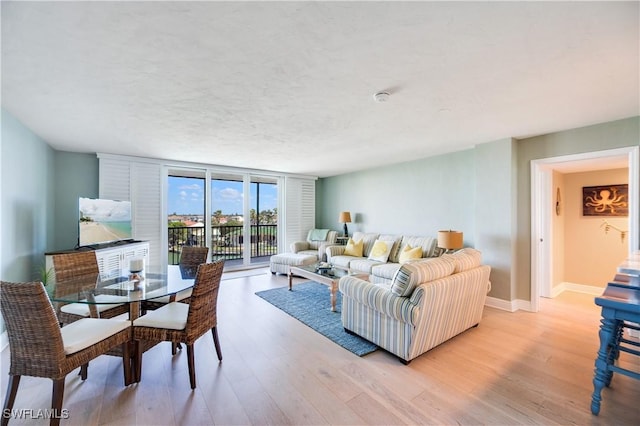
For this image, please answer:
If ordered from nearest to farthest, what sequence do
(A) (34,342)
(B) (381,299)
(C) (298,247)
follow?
(A) (34,342) < (B) (381,299) < (C) (298,247)

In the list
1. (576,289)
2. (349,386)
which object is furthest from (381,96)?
(576,289)

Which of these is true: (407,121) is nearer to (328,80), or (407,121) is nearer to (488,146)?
(328,80)

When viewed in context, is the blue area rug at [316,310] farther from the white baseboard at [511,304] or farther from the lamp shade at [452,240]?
the white baseboard at [511,304]

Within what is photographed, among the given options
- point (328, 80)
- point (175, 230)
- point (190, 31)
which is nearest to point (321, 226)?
point (175, 230)

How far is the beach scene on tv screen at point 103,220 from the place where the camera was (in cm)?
385

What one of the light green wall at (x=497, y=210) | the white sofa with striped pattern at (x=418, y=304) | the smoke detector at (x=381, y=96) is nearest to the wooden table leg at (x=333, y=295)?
the white sofa with striped pattern at (x=418, y=304)

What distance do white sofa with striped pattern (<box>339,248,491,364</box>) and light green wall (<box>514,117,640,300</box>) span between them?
44.6 inches

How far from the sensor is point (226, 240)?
271 inches

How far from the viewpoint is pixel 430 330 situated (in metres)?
2.48

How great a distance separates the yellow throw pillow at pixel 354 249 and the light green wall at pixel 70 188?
4.80 m

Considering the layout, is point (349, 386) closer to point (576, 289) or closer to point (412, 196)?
point (412, 196)

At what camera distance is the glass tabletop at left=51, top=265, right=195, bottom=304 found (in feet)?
6.77

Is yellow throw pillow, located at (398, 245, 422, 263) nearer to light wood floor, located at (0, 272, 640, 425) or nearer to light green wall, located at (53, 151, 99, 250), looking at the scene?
light wood floor, located at (0, 272, 640, 425)

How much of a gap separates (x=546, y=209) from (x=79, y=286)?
6.14 meters
